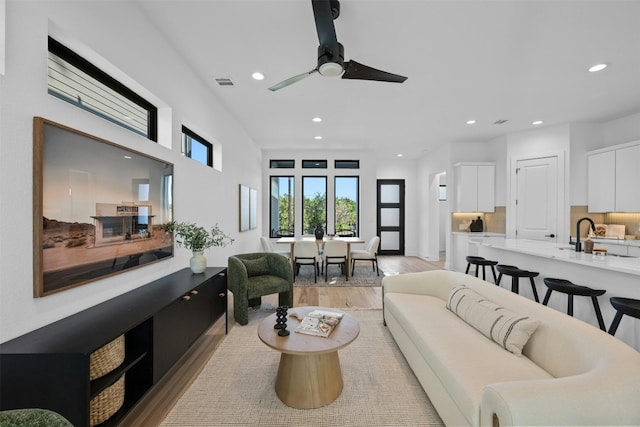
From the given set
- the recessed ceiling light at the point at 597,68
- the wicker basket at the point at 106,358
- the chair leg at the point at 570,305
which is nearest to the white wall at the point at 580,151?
the recessed ceiling light at the point at 597,68

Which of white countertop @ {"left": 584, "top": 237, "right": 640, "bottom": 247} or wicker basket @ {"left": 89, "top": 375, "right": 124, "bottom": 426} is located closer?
wicker basket @ {"left": 89, "top": 375, "right": 124, "bottom": 426}

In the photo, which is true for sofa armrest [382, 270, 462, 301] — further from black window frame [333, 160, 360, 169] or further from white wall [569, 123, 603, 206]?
black window frame [333, 160, 360, 169]

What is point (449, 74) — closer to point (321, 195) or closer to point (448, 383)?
point (448, 383)

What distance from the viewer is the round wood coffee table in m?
1.88

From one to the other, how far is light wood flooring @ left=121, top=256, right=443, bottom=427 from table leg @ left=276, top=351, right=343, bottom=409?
0.84 meters

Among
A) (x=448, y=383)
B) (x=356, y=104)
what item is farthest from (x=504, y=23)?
(x=448, y=383)

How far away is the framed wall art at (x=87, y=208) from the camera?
1.45 meters

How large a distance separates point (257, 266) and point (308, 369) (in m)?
2.00

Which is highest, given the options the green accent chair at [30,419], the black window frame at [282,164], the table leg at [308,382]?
the black window frame at [282,164]

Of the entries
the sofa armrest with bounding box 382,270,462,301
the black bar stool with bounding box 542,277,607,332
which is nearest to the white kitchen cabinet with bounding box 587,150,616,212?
the black bar stool with bounding box 542,277,607,332

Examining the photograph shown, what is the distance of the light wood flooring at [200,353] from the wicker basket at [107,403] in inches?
9.6

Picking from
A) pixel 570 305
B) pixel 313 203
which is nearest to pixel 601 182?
pixel 570 305

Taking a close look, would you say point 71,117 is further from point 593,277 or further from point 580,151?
point 580,151

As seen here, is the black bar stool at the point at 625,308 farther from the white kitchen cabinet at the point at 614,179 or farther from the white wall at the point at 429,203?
the white wall at the point at 429,203
